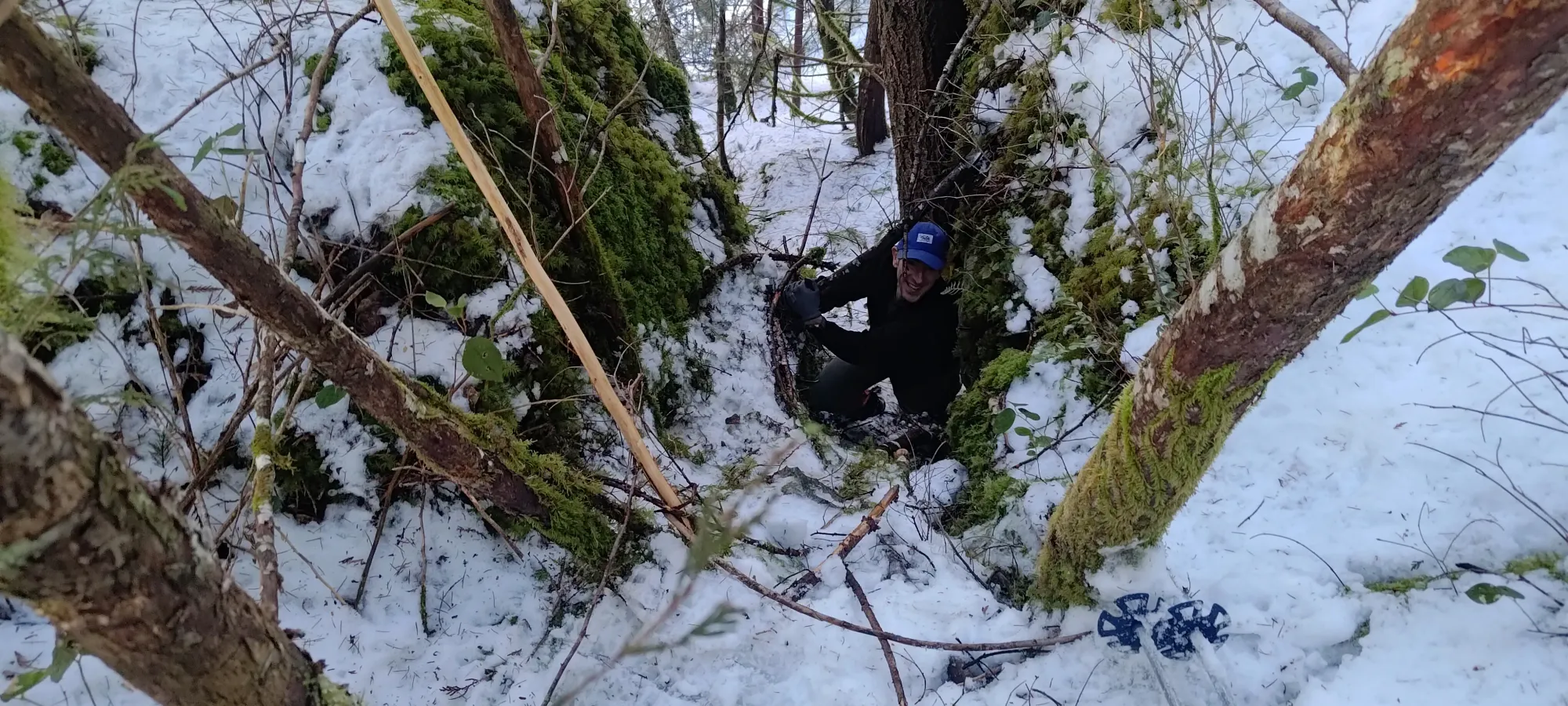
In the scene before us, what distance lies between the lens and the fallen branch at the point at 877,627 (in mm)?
1893

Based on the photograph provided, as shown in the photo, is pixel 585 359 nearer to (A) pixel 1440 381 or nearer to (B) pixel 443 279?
(B) pixel 443 279

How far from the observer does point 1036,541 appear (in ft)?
7.68

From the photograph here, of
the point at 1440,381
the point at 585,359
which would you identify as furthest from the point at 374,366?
the point at 1440,381

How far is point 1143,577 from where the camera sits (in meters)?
1.93

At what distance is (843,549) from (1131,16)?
2758mm

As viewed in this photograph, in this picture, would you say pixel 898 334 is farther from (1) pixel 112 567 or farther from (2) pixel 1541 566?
(1) pixel 112 567

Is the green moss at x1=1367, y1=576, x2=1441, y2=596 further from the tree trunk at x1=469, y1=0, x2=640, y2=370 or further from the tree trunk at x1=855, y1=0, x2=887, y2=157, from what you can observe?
the tree trunk at x1=855, y1=0, x2=887, y2=157

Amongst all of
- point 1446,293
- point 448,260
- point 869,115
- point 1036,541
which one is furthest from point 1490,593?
point 869,115

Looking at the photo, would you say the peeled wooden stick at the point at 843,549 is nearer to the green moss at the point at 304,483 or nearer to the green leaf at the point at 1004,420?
the green leaf at the point at 1004,420

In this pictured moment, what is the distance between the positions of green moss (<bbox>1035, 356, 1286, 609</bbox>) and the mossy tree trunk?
1.75 meters

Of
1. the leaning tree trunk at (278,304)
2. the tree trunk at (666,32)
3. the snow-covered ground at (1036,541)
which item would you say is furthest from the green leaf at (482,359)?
the tree trunk at (666,32)

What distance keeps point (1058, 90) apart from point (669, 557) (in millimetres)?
2777

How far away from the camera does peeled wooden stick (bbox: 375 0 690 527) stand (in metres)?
1.43

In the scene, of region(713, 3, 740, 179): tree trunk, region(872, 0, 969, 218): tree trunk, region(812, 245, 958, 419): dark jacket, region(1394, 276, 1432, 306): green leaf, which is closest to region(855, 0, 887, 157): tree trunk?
region(713, 3, 740, 179): tree trunk
